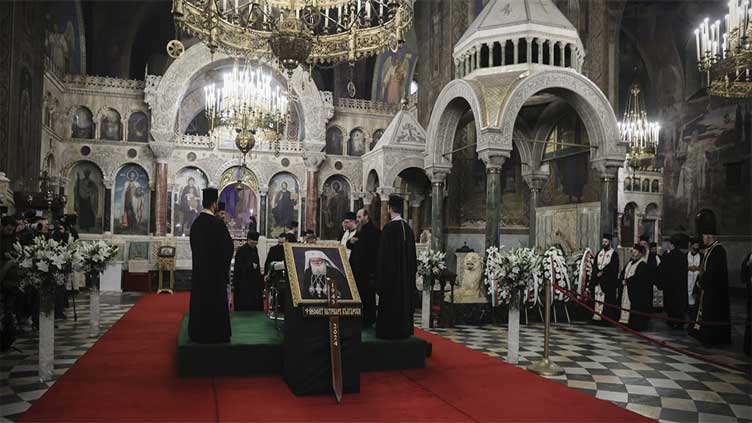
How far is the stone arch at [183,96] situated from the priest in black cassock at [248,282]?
29.5ft

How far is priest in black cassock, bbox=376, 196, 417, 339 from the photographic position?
6.54 m

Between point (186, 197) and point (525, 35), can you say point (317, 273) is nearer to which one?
point (525, 35)

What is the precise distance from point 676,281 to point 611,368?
4691 mm

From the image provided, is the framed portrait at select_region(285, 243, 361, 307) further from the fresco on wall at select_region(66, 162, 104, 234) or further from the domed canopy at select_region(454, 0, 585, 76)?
the fresco on wall at select_region(66, 162, 104, 234)

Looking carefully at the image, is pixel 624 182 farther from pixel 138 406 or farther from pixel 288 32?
pixel 138 406

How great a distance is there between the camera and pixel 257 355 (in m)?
6.02

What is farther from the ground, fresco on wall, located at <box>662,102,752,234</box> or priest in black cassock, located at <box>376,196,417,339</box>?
fresco on wall, located at <box>662,102,752,234</box>

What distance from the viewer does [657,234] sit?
23.9 meters

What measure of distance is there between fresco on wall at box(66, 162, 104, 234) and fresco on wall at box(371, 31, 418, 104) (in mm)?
11353

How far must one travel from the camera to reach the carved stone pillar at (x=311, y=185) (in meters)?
19.4

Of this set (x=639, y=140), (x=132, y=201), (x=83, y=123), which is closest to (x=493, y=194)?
(x=639, y=140)

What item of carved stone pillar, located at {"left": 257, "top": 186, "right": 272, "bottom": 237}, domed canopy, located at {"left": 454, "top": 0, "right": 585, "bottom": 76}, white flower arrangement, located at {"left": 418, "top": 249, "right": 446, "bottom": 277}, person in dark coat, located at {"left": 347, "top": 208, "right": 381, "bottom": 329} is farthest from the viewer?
carved stone pillar, located at {"left": 257, "top": 186, "right": 272, "bottom": 237}

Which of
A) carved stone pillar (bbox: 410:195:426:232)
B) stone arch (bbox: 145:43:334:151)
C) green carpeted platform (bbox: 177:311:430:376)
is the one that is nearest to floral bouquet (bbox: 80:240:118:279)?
green carpeted platform (bbox: 177:311:430:376)

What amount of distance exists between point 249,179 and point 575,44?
11544mm
